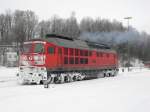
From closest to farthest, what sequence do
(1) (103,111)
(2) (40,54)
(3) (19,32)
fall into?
(1) (103,111) < (2) (40,54) < (3) (19,32)

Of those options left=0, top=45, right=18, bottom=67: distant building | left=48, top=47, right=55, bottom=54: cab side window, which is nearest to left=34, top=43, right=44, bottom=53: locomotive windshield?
left=48, top=47, right=55, bottom=54: cab side window

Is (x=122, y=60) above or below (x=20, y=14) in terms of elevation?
below

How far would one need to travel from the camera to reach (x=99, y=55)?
104 feet

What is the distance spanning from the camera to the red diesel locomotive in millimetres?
21344

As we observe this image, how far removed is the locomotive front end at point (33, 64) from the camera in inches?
834

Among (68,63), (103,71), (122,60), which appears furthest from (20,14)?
(68,63)

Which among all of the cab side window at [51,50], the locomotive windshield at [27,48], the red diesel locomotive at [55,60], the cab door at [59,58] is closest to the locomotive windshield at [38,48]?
the red diesel locomotive at [55,60]

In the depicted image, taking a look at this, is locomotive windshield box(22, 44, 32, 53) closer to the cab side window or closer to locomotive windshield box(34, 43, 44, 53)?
locomotive windshield box(34, 43, 44, 53)

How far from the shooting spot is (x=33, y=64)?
21.4 m

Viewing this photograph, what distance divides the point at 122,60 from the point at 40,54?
6605 centimetres

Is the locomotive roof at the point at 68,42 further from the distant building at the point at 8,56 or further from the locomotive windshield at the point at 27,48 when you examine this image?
the distant building at the point at 8,56

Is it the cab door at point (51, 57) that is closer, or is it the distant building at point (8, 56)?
the cab door at point (51, 57)

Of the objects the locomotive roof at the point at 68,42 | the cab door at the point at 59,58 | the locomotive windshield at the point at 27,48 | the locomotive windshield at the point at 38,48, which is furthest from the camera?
the locomotive roof at the point at 68,42

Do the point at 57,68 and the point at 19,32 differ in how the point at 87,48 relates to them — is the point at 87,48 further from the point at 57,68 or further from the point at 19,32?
the point at 19,32
